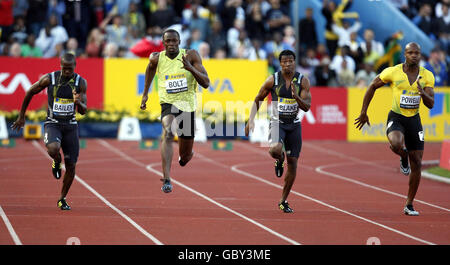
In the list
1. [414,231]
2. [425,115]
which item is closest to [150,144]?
[425,115]

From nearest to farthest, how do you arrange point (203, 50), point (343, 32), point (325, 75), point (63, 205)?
1. point (63, 205)
2. point (203, 50)
3. point (325, 75)
4. point (343, 32)

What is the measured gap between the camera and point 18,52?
2477 centimetres

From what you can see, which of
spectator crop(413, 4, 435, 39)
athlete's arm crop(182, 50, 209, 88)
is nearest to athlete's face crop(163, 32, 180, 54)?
athlete's arm crop(182, 50, 209, 88)

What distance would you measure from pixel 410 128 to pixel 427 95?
0.62 m

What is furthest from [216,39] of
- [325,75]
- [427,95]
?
[427,95]

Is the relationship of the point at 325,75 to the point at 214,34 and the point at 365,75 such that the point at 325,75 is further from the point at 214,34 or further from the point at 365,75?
the point at 214,34

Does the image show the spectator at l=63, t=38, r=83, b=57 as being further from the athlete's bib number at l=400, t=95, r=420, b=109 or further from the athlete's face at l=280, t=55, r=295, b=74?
the athlete's bib number at l=400, t=95, r=420, b=109

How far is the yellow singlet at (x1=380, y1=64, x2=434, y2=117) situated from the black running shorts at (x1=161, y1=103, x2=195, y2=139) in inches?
106

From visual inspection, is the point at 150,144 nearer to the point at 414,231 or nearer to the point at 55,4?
the point at 55,4

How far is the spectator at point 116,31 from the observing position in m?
26.0

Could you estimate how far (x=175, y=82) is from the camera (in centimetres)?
1286

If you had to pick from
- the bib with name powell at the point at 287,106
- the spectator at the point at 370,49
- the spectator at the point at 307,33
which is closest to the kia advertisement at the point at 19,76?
the spectator at the point at 307,33

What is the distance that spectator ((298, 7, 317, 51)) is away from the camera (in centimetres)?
2838

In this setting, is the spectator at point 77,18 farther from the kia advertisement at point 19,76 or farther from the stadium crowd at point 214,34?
the kia advertisement at point 19,76
